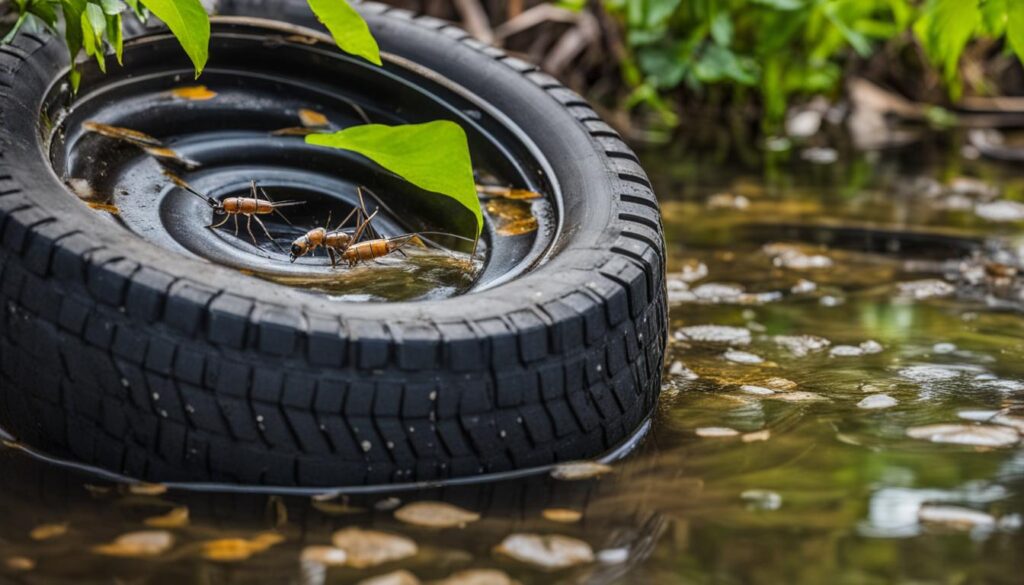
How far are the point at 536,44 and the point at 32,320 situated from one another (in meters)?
4.79

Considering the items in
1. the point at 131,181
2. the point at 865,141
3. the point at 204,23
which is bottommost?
the point at 865,141

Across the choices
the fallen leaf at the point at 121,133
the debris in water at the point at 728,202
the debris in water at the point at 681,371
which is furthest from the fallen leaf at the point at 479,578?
the debris in water at the point at 728,202

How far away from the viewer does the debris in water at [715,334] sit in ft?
9.25

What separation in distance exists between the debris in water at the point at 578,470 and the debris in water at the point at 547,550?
0.25 m

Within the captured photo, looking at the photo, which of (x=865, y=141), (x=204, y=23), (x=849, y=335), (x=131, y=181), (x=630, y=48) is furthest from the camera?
(x=865, y=141)

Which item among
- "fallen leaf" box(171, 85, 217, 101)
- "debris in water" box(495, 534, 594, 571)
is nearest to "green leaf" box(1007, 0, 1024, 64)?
"debris in water" box(495, 534, 594, 571)

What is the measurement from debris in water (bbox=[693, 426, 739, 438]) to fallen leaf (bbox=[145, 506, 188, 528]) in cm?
95

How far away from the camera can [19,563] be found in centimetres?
161

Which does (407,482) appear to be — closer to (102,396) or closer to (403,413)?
(403,413)

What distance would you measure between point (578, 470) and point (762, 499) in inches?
12.6

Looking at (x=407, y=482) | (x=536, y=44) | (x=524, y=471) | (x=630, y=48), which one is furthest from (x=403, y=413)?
(x=536, y=44)

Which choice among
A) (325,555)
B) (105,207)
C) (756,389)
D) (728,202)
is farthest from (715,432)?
(728,202)

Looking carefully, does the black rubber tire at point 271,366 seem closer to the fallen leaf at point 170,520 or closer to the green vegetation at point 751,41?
the fallen leaf at point 170,520

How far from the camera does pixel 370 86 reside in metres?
2.94
